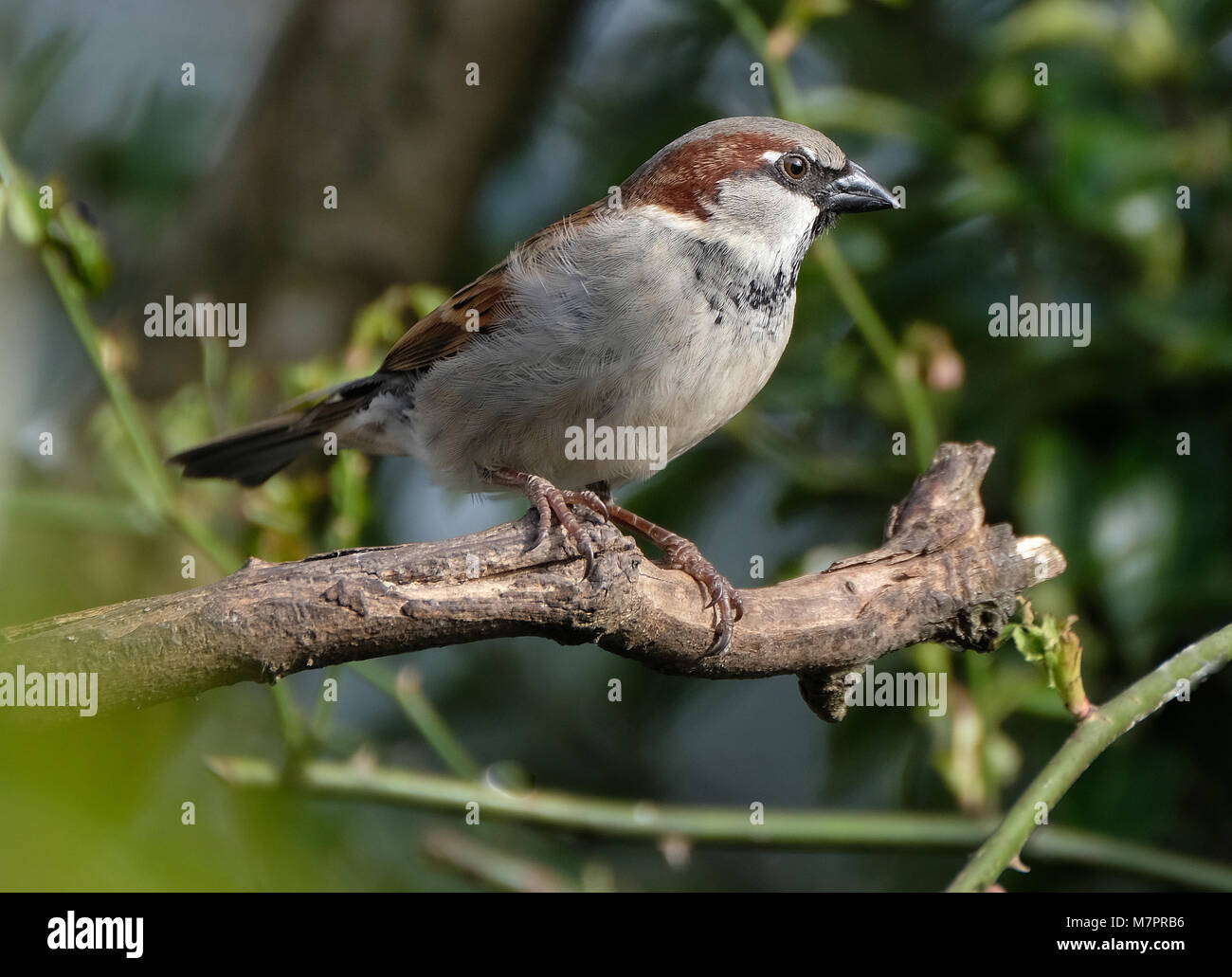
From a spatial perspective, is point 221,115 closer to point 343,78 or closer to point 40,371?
point 343,78

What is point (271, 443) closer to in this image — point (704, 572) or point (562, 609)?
point (704, 572)

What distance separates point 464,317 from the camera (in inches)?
133

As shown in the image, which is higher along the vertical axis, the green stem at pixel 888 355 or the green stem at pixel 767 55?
the green stem at pixel 767 55

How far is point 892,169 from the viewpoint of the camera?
4.22 metres

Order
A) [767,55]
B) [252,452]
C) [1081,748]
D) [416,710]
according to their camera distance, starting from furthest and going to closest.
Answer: [252,452] < [767,55] < [416,710] < [1081,748]

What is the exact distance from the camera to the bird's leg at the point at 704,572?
8.06 ft

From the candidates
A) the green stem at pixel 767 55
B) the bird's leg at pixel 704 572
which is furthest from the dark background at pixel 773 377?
the bird's leg at pixel 704 572

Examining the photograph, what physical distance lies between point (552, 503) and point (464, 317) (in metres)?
1.16

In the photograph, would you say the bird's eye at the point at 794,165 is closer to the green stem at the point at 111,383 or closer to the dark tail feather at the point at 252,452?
the dark tail feather at the point at 252,452

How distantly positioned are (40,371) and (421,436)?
242 cm

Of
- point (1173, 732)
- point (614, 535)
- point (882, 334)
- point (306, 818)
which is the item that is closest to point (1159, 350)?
point (882, 334)

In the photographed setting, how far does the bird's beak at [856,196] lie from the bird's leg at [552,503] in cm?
116

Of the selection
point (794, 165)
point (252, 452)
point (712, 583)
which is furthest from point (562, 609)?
point (252, 452)

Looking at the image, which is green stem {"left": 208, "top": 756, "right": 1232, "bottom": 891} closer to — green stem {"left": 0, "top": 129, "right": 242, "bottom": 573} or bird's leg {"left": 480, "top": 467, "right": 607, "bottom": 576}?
green stem {"left": 0, "top": 129, "right": 242, "bottom": 573}
